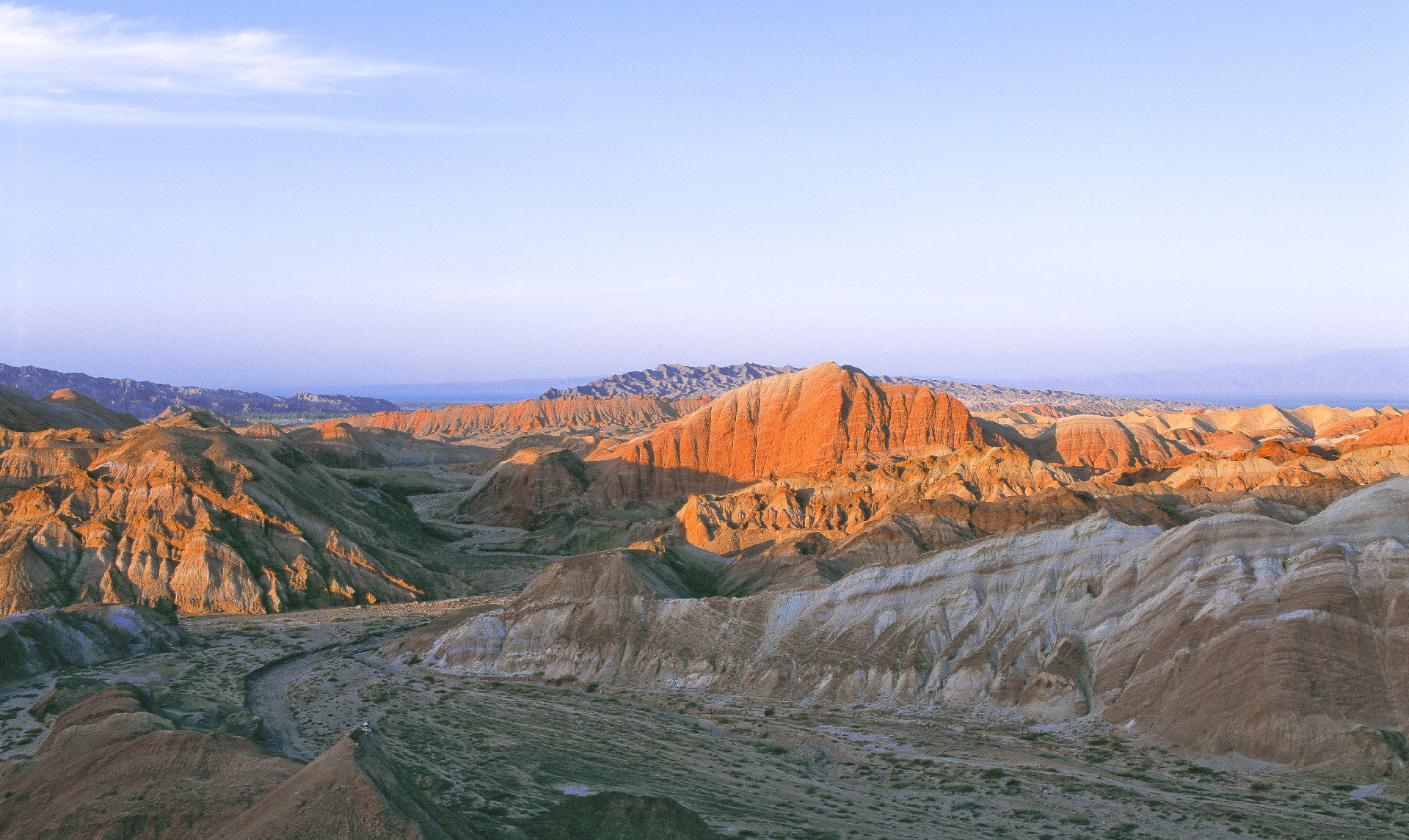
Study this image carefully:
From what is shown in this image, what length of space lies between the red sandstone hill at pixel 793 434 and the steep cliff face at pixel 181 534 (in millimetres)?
39682

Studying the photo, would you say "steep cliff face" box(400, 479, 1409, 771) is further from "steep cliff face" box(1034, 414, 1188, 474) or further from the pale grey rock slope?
"steep cliff face" box(1034, 414, 1188, 474)

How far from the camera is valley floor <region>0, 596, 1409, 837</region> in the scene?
1048 inches

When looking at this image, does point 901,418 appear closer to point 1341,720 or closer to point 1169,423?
point 1169,423

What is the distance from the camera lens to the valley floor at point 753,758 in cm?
2662

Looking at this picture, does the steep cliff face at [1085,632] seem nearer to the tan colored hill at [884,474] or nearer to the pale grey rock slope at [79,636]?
the tan colored hill at [884,474]

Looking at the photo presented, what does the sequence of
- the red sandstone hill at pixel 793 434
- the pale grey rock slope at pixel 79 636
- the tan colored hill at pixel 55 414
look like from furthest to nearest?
1. the tan colored hill at pixel 55 414
2. the red sandstone hill at pixel 793 434
3. the pale grey rock slope at pixel 79 636

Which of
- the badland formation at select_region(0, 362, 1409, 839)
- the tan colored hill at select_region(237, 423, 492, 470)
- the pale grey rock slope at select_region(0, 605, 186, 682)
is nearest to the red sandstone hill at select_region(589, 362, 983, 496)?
the badland formation at select_region(0, 362, 1409, 839)

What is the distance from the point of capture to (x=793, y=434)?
108000 mm

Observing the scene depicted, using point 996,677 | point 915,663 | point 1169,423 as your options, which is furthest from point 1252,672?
point 1169,423

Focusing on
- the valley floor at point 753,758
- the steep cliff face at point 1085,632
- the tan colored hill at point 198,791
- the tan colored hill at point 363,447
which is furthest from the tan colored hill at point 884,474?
the tan colored hill at point 363,447

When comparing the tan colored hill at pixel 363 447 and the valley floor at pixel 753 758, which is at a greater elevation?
the tan colored hill at pixel 363 447

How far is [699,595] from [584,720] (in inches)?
742

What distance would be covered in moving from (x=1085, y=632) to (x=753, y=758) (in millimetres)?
13932

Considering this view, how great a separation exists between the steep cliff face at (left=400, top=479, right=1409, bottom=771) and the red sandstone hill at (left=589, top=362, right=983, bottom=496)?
56.3m
